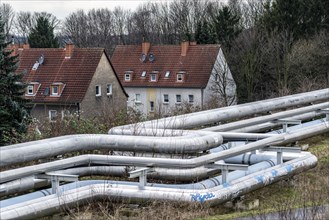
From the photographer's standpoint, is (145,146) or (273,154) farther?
(273,154)

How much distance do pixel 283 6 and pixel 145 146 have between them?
49197mm

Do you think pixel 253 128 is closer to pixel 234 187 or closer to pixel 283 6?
pixel 234 187

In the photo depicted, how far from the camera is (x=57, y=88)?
182 feet

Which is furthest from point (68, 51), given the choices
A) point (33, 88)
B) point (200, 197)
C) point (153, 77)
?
point (200, 197)

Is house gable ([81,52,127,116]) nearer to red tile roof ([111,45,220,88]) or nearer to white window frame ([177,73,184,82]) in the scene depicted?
white window frame ([177,73,184,82])

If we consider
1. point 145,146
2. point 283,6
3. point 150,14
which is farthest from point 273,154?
point 150,14

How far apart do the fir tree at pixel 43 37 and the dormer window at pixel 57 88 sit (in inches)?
815

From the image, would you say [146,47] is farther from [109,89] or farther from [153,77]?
[109,89]

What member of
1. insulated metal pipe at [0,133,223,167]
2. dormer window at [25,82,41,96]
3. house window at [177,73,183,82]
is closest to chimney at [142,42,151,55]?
house window at [177,73,183,82]

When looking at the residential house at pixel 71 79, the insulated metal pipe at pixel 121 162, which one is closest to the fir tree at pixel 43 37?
the residential house at pixel 71 79

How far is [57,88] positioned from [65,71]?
1773 mm

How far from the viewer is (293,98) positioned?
13.9m

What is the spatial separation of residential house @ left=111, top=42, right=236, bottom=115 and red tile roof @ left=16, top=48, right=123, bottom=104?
5740 millimetres

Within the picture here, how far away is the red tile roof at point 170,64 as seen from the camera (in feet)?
200
